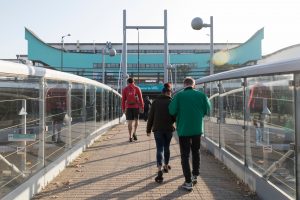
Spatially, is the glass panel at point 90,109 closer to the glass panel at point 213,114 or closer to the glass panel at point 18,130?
the glass panel at point 213,114

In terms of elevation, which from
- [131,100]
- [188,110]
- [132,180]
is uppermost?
[131,100]

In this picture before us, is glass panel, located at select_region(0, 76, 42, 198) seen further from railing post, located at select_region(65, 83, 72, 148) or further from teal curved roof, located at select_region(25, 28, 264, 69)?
teal curved roof, located at select_region(25, 28, 264, 69)

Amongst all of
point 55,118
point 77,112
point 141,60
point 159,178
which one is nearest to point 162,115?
point 159,178

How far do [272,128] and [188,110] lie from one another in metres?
1.50

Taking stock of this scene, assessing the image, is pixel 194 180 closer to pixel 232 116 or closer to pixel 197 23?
pixel 232 116

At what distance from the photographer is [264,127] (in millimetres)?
5957

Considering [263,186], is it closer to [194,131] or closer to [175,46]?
[194,131]

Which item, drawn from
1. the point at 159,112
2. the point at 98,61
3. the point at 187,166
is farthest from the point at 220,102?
the point at 98,61

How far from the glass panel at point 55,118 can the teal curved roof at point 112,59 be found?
62748mm

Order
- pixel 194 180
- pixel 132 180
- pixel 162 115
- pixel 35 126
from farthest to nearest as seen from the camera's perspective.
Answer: pixel 162 115
pixel 132 180
pixel 194 180
pixel 35 126

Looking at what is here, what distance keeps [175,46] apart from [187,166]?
82370 millimetres

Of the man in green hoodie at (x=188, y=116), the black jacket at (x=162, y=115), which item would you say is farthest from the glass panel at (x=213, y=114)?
the man in green hoodie at (x=188, y=116)

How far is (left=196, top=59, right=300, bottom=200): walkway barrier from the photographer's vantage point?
4770mm

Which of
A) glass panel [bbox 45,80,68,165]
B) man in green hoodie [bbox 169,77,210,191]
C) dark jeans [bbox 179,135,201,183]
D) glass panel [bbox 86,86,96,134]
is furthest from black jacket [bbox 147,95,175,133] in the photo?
glass panel [bbox 86,86,96,134]
